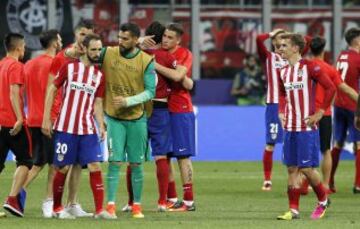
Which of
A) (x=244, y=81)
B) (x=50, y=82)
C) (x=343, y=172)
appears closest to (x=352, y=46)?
(x=343, y=172)

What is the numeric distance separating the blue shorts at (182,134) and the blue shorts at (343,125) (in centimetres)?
413

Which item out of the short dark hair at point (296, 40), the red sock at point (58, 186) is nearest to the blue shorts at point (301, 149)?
the short dark hair at point (296, 40)

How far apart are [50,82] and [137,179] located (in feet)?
4.87

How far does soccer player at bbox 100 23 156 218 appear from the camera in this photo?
15.5 meters

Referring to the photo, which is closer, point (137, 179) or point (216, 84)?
point (137, 179)

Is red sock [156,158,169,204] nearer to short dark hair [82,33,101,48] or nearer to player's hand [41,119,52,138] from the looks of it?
player's hand [41,119,52,138]

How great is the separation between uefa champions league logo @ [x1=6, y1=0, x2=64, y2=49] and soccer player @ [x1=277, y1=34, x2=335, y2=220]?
52.6ft

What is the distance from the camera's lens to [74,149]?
1532 cm

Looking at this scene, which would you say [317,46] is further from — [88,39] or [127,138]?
[88,39]

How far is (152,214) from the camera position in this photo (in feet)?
53.0

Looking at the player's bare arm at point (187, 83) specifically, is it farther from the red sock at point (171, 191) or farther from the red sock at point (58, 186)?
the red sock at point (58, 186)

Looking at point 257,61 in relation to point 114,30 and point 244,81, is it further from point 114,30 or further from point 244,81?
point 114,30

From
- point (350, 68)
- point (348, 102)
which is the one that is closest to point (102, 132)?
point (350, 68)

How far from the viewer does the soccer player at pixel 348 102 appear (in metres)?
20.2
